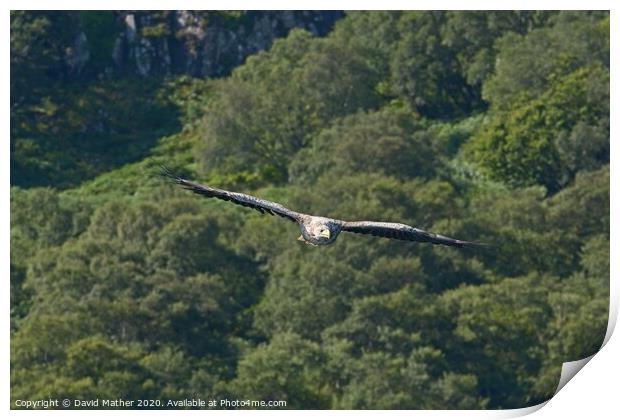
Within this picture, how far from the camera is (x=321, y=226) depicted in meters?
46.7

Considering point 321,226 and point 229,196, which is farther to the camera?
point 321,226

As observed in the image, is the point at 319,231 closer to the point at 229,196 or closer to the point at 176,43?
the point at 229,196

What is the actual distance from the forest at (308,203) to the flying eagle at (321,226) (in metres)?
79.3

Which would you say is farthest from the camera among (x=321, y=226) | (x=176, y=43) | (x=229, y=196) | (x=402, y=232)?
(x=176, y=43)

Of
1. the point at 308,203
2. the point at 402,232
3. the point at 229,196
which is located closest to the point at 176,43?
the point at 308,203

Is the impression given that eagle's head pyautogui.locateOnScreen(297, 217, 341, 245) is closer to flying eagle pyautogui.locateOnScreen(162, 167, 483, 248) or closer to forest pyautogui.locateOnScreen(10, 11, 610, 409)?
flying eagle pyautogui.locateOnScreen(162, 167, 483, 248)

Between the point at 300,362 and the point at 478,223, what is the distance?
A: 2997 cm

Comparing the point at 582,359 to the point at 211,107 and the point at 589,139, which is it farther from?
the point at 211,107

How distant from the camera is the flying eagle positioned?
1806 inches

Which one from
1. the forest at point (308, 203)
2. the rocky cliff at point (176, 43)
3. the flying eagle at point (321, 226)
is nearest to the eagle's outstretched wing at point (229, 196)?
the flying eagle at point (321, 226)

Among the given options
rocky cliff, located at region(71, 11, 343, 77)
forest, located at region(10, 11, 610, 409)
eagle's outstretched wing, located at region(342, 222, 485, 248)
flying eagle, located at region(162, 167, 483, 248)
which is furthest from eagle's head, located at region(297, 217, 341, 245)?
rocky cliff, located at region(71, 11, 343, 77)

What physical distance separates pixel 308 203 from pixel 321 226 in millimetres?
115316

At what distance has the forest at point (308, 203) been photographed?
136125 millimetres

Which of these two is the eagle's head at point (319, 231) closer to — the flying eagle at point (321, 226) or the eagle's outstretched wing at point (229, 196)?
the flying eagle at point (321, 226)
